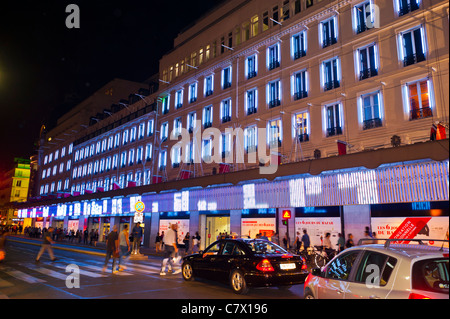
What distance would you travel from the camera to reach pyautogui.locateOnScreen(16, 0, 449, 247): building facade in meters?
16.7

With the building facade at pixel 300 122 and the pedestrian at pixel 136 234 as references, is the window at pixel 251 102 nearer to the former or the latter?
the building facade at pixel 300 122

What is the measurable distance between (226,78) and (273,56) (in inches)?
210

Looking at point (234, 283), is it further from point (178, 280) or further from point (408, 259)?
point (408, 259)

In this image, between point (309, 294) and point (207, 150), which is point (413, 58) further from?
point (207, 150)

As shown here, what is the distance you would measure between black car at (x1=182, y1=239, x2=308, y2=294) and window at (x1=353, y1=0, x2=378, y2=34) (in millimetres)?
16758

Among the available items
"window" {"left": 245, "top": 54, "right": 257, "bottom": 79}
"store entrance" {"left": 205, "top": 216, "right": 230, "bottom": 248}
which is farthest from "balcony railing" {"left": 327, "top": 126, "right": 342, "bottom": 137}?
"store entrance" {"left": 205, "top": 216, "right": 230, "bottom": 248}

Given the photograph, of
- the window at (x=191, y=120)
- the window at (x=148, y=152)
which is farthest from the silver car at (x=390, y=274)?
the window at (x=148, y=152)

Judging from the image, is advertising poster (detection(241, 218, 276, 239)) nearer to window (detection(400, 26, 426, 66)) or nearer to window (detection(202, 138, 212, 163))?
window (detection(202, 138, 212, 163))

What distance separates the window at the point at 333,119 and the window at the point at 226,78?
1049 centimetres

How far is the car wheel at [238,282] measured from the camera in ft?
28.7

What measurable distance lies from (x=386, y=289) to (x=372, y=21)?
20.3 m

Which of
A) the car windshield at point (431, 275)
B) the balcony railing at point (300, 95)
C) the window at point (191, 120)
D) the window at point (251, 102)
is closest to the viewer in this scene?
the car windshield at point (431, 275)
